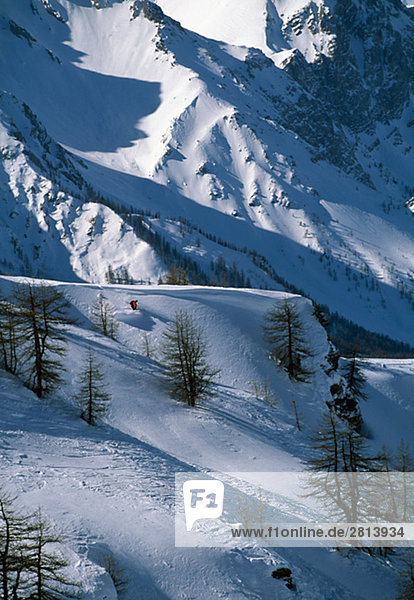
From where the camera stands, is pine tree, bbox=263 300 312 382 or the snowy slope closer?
the snowy slope

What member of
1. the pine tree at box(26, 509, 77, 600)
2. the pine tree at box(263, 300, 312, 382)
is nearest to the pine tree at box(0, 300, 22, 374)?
the pine tree at box(26, 509, 77, 600)

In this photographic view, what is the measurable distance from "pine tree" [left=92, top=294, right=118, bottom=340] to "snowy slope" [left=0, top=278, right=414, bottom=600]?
108 cm

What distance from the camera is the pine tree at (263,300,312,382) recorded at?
151 feet

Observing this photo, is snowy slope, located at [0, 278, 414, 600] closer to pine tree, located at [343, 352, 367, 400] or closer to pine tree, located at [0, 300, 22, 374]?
pine tree, located at [343, 352, 367, 400]

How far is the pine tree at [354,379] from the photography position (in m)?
52.8

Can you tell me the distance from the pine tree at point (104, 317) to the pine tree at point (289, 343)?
19.6 meters

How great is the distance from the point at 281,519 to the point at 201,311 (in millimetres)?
33115

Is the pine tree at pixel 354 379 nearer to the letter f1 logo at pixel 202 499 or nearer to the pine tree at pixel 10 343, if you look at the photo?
the letter f1 logo at pixel 202 499

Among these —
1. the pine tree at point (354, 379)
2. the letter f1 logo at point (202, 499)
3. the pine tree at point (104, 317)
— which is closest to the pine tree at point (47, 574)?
the letter f1 logo at point (202, 499)

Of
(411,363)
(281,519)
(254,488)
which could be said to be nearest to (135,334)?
(254,488)

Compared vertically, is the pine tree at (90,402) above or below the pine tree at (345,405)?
above

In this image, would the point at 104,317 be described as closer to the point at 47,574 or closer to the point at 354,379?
the point at 354,379

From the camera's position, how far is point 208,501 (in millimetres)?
20406

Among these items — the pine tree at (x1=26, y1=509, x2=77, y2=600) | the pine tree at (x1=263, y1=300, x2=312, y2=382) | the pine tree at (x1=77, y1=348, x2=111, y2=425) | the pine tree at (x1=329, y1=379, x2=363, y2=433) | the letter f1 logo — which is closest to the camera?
the pine tree at (x1=26, y1=509, x2=77, y2=600)
